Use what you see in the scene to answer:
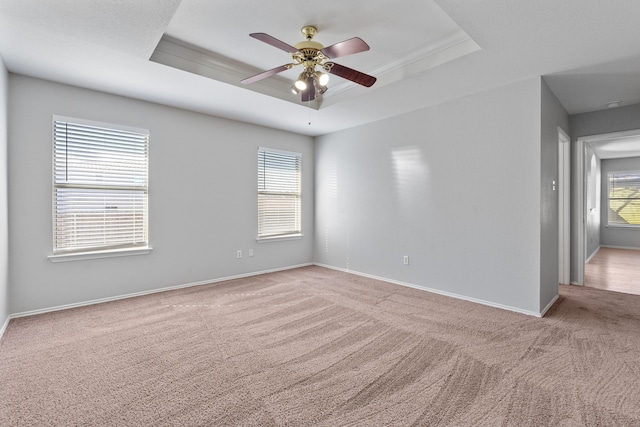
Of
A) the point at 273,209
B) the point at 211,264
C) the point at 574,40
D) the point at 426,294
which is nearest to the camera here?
the point at 574,40

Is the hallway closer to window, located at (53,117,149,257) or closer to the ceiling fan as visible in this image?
the ceiling fan

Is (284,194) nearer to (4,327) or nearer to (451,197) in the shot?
(451,197)

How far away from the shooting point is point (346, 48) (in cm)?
229

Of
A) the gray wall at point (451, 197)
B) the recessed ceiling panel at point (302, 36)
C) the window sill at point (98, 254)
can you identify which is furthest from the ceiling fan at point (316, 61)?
the window sill at point (98, 254)

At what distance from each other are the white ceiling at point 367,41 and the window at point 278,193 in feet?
5.00

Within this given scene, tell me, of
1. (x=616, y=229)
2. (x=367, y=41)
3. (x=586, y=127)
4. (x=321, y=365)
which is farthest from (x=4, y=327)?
(x=616, y=229)

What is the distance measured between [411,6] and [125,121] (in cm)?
347

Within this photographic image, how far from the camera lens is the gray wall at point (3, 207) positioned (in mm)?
2793

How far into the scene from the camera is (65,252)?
341 centimetres

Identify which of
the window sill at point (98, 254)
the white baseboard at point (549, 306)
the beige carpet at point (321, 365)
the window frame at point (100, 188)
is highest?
the window frame at point (100, 188)

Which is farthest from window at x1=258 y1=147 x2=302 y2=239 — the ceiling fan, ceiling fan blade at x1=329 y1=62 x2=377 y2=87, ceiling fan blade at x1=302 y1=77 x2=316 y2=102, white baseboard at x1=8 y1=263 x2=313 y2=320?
ceiling fan blade at x1=329 y1=62 x2=377 y2=87

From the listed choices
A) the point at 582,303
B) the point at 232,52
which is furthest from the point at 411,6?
the point at 582,303

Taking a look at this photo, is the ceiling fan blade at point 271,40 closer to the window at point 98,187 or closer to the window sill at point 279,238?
the window at point 98,187

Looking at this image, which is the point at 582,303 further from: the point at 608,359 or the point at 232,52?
the point at 232,52
